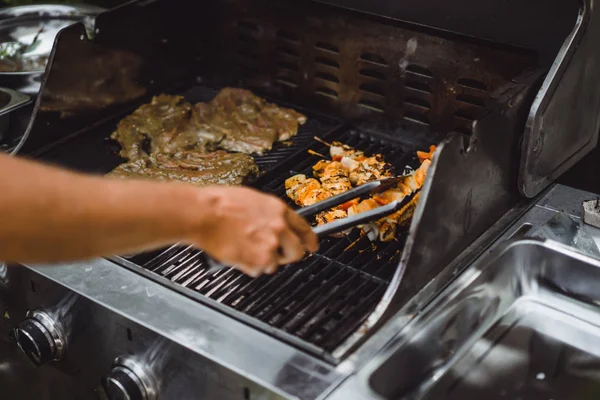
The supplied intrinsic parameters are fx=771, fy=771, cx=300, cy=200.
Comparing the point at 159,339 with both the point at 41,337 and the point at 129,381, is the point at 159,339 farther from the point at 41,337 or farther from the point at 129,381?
the point at 41,337

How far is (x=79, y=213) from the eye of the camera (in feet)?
3.73

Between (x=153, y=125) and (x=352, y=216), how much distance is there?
3.82 ft

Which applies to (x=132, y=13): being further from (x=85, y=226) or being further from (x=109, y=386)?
(x=85, y=226)

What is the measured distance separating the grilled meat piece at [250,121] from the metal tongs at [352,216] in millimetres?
656

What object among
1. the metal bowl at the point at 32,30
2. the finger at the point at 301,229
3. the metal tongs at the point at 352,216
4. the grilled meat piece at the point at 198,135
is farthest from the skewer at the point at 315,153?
the finger at the point at 301,229

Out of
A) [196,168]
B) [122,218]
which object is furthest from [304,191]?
[122,218]

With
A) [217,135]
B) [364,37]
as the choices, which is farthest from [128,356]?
[364,37]

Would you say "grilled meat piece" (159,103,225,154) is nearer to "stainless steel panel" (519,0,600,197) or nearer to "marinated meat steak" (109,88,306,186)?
"marinated meat steak" (109,88,306,186)

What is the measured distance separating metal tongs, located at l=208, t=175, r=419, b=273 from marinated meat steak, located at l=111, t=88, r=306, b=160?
0.69 meters

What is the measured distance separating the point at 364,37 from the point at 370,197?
669mm

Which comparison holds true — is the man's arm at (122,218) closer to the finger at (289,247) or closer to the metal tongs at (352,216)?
the finger at (289,247)

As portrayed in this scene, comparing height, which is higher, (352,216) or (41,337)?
(352,216)

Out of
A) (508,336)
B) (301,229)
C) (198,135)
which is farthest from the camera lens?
(198,135)

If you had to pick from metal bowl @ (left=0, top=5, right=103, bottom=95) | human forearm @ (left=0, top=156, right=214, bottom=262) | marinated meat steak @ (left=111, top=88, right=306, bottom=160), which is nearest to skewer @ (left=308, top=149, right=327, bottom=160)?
marinated meat steak @ (left=111, top=88, right=306, bottom=160)
